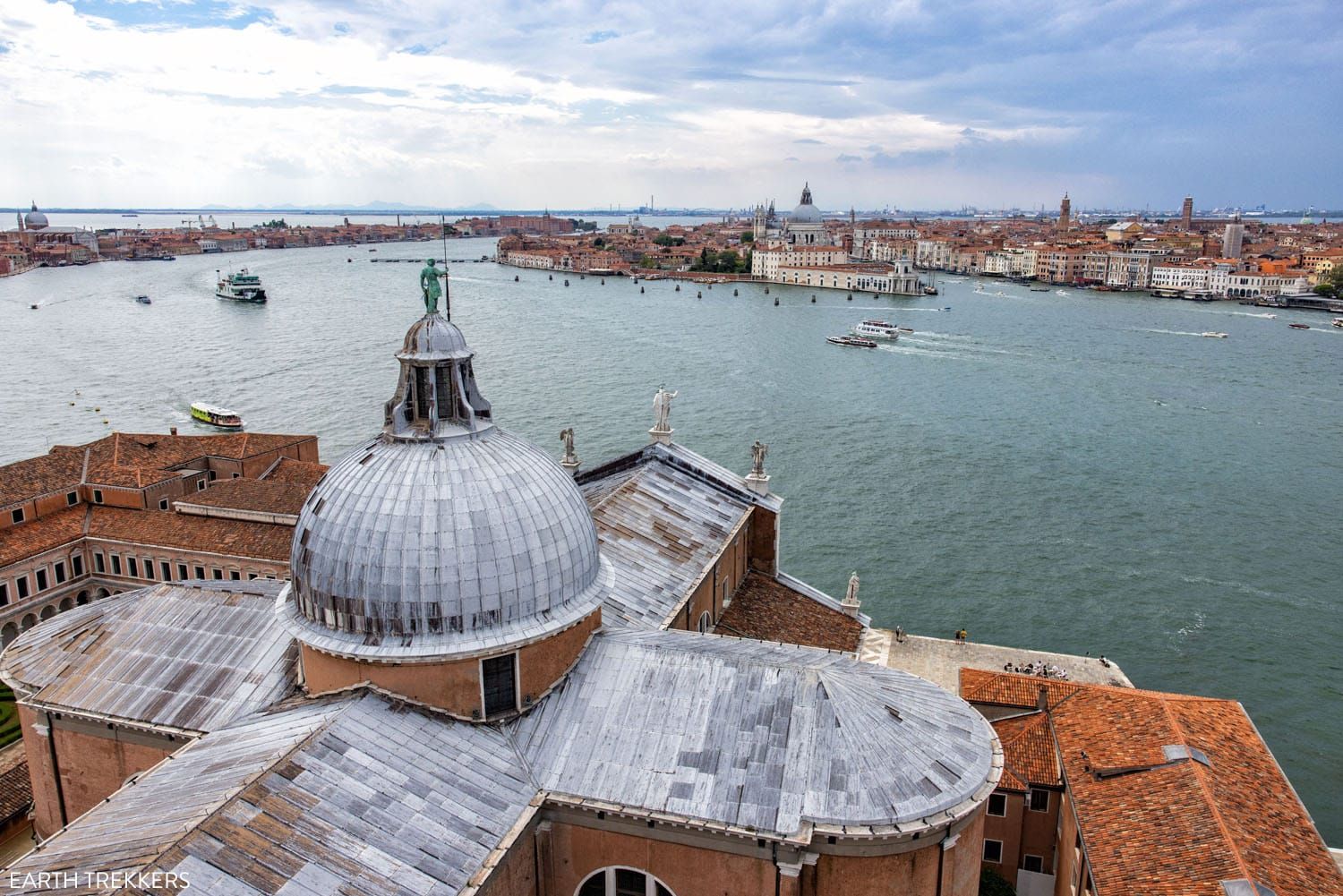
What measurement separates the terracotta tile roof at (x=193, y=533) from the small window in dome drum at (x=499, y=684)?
18.1 meters

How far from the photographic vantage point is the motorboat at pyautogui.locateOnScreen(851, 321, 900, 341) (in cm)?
9156

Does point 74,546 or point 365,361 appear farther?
point 365,361

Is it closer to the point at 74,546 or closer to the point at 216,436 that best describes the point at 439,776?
the point at 74,546

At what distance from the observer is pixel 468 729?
11.7 m

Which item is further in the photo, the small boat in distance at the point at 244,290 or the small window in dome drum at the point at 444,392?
the small boat in distance at the point at 244,290

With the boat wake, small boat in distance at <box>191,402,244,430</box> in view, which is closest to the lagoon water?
the boat wake

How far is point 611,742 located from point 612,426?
41.3 metres

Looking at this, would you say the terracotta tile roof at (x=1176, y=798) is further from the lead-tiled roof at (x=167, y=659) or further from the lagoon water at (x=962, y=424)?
the lead-tiled roof at (x=167, y=659)

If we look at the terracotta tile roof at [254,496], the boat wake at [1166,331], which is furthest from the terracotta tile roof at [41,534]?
the boat wake at [1166,331]

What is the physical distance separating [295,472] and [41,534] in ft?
26.5

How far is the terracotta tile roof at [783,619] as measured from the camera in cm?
2086

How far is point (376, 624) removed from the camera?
11.5 metres

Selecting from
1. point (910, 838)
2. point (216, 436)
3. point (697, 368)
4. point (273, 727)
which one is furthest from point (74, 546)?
point (697, 368)

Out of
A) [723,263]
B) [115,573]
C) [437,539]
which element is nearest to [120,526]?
[115,573]
